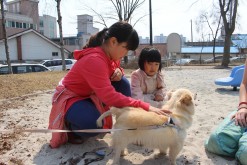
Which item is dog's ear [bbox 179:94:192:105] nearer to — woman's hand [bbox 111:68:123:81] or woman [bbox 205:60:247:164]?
woman [bbox 205:60:247:164]

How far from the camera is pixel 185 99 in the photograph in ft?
8.29

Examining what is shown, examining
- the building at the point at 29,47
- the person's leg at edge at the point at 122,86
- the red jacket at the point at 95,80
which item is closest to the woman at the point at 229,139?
the red jacket at the point at 95,80

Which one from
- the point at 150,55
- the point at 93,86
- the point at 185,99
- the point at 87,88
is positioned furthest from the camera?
the point at 150,55

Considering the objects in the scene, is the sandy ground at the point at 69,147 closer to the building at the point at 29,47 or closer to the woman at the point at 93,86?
the woman at the point at 93,86

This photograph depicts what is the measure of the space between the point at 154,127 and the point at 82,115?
0.82 meters

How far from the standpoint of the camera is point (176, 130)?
2465 mm

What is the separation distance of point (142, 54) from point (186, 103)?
1.35 m

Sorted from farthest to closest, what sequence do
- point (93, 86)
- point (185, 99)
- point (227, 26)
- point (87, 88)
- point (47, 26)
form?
point (47, 26) < point (227, 26) < point (87, 88) < point (93, 86) < point (185, 99)

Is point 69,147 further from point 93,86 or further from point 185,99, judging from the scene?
point 185,99

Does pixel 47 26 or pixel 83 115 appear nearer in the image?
pixel 83 115

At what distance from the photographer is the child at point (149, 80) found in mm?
3668

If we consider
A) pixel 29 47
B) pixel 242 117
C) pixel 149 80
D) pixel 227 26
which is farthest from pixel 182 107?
pixel 29 47

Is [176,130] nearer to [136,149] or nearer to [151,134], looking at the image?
[151,134]

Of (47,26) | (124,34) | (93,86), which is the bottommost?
(93,86)
